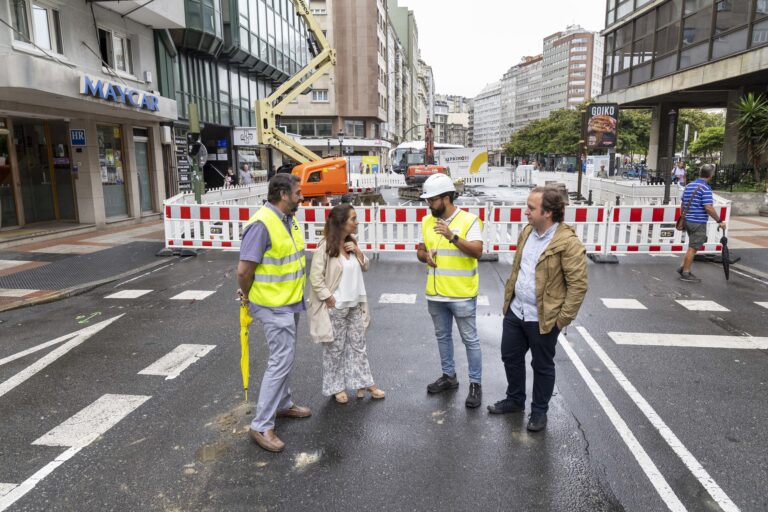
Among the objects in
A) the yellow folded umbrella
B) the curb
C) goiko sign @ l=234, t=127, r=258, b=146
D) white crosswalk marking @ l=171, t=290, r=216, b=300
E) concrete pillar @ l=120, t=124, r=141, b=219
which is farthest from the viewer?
goiko sign @ l=234, t=127, r=258, b=146

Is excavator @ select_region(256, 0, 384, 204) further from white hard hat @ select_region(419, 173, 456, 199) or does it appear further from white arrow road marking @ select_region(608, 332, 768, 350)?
white hard hat @ select_region(419, 173, 456, 199)

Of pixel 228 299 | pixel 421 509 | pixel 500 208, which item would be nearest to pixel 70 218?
pixel 228 299

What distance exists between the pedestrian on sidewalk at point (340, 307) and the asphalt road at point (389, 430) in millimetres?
231

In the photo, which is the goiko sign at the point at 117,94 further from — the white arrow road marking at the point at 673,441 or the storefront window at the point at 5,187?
the white arrow road marking at the point at 673,441

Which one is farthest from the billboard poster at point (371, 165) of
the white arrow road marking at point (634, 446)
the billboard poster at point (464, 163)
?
the white arrow road marking at point (634, 446)

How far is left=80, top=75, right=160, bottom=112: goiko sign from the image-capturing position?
42.1 feet

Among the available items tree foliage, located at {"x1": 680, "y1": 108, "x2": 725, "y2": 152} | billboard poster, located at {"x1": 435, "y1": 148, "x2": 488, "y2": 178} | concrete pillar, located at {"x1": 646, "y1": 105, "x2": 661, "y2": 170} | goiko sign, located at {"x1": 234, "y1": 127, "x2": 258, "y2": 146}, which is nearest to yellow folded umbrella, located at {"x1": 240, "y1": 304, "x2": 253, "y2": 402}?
goiko sign, located at {"x1": 234, "y1": 127, "x2": 258, "y2": 146}

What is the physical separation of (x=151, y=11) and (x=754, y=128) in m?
19.6

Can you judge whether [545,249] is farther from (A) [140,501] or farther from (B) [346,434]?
(A) [140,501]

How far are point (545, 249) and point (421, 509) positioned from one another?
1936 mm

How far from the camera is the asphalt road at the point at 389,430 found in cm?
339

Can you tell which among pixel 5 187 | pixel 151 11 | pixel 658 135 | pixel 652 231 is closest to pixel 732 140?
pixel 658 135

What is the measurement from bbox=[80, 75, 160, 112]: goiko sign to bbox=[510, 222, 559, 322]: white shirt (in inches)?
478

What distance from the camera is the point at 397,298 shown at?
8.38 meters
